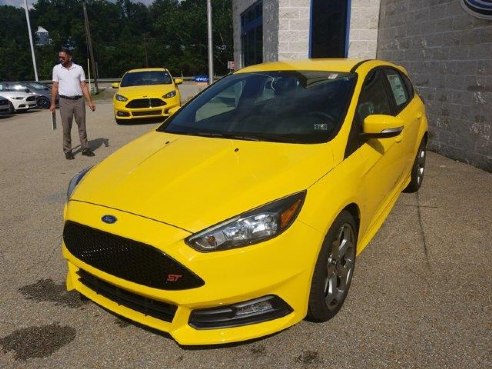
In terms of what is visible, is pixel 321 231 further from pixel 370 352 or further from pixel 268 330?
pixel 370 352

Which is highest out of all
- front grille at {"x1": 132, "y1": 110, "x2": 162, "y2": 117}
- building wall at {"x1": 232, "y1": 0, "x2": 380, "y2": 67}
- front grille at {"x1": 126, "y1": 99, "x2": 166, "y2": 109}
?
building wall at {"x1": 232, "y1": 0, "x2": 380, "y2": 67}

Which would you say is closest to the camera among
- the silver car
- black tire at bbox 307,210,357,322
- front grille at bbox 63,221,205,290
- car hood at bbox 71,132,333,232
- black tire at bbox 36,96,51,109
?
front grille at bbox 63,221,205,290

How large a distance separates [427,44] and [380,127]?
18.0ft

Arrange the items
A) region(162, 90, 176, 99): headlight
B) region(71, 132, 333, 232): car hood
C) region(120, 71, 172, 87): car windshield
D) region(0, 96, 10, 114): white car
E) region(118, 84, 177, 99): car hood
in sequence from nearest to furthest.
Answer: region(71, 132, 333, 232): car hood < region(118, 84, 177, 99): car hood < region(162, 90, 176, 99): headlight < region(120, 71, 172, 87): car windshield < region(0, 96, 10, 114): white car

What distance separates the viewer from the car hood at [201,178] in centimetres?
227

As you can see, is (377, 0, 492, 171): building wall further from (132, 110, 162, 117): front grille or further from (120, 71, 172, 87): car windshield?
(120, 71, 172, 87): car windshield

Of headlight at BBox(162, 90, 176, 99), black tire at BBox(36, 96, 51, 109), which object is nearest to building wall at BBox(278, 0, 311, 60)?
headlight at BBox(162, 90, 176, 99)

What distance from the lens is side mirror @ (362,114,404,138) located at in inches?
115

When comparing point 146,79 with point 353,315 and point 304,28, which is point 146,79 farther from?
point 353,315

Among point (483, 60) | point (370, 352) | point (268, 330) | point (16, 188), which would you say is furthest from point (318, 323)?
point (483, 60)

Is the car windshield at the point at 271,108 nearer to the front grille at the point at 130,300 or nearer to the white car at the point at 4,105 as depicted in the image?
the front grille at the point at 130,300

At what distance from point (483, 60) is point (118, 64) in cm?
7200

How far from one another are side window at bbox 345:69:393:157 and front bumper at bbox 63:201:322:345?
951mm

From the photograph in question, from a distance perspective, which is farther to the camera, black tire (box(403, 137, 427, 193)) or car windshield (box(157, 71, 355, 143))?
black tire (box(403, 137, 427, 193))
